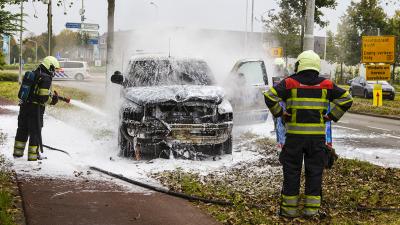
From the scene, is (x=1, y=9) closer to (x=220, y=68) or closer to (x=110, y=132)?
(x=110, y=132)

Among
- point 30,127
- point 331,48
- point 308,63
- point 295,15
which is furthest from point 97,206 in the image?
point 331,48

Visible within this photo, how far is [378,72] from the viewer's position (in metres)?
22.7

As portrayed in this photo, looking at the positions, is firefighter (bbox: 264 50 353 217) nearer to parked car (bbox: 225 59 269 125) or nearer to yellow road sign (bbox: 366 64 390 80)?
parked car (bbox: 225 59 269 125)

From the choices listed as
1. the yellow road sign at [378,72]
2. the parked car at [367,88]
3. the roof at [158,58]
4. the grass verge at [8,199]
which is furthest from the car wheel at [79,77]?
the grass verge at [8,199]

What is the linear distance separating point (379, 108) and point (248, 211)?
1902 cm

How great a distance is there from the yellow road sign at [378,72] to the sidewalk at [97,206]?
1728 cm

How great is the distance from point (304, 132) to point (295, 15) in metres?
31.5

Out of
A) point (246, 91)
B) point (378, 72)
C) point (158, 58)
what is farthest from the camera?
point (378, 72)

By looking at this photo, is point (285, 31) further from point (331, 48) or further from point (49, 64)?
A: point (49, 64)

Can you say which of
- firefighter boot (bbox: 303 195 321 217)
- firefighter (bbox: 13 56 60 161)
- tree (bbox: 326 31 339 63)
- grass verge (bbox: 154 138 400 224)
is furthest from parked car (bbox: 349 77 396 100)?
firefighter boot (bbox: 303 195 321 217)

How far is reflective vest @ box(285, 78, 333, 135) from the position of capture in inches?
243

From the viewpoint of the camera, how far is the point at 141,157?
9844mm

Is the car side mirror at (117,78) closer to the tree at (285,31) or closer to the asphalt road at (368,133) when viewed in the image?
the asphalt road at (368,133)

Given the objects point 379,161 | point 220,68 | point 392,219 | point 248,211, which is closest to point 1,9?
point 248,211
